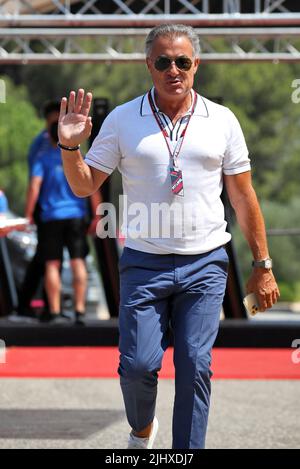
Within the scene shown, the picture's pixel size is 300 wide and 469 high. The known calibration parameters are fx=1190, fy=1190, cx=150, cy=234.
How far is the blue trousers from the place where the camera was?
16.5 ft

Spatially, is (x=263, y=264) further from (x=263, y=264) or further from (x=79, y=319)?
(x=79, y=319)

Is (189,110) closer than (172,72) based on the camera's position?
No

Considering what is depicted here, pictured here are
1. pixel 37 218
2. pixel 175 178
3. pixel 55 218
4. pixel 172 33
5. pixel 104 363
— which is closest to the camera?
pixel 175 178

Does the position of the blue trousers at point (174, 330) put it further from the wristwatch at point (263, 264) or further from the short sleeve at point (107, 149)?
the short sleeve at point (107, 149)

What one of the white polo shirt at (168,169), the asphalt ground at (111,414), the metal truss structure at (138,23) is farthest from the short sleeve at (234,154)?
the metal truss structure at (138,23)

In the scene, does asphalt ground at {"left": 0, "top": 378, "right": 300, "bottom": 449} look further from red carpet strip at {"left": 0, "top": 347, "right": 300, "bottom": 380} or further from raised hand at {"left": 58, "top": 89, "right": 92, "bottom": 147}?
raised hand at {"left": 58, "top": 89, "right": 92, "bottom": 147}

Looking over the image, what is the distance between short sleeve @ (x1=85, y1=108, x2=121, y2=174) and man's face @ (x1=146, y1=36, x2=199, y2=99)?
0.25 metres

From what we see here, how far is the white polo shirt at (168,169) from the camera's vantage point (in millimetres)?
5066

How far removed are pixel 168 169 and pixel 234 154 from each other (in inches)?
13.6

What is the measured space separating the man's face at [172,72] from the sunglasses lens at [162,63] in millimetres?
13

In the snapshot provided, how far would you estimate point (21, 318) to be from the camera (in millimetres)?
11500

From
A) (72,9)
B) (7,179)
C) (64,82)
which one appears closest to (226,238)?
(72,9)

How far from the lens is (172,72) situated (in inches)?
199

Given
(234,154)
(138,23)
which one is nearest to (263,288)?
(234,154)
